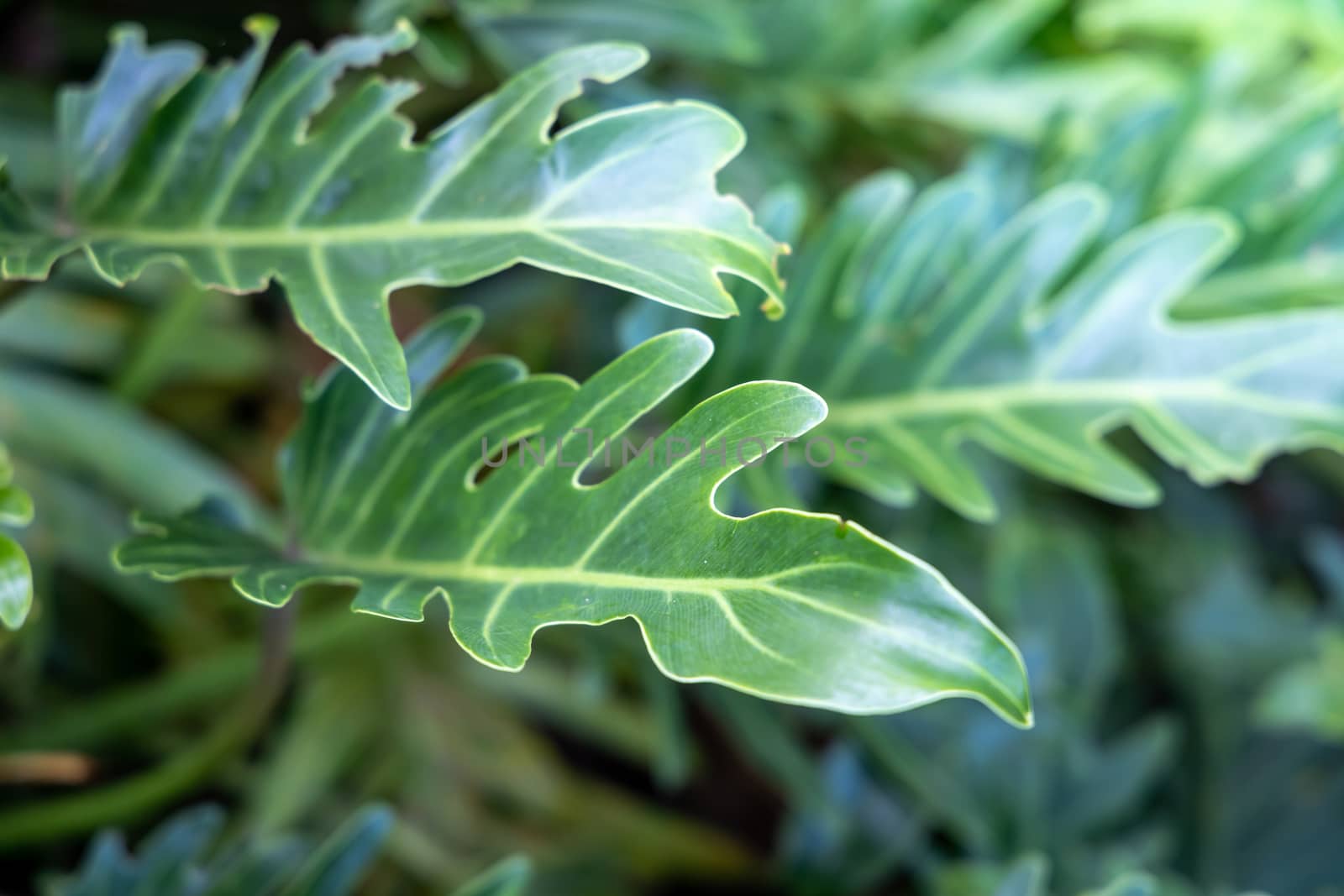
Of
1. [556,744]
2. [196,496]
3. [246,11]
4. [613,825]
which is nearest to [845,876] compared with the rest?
[613,825]

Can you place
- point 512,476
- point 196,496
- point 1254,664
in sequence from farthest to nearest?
point 1254,664
point 196,496
point 512,476

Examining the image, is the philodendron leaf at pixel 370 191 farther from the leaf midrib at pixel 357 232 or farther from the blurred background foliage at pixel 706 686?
the blurred background foliage at pixel 706 686

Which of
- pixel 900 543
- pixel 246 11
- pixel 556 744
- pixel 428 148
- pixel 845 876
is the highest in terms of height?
pixel 428 148

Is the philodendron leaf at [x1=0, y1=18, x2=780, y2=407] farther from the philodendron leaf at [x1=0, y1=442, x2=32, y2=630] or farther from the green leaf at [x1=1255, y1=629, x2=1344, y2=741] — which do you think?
the green leaf at [x1=1255, y1=629, x2=1344, y2=741]

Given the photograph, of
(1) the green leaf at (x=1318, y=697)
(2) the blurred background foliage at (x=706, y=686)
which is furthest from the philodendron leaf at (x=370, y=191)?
(1) the green leaf at (x=1318, y=697)

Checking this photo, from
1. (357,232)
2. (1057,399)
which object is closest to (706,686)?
(1057,399)

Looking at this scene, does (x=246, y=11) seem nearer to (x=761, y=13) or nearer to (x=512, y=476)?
(x=761, y=13)
